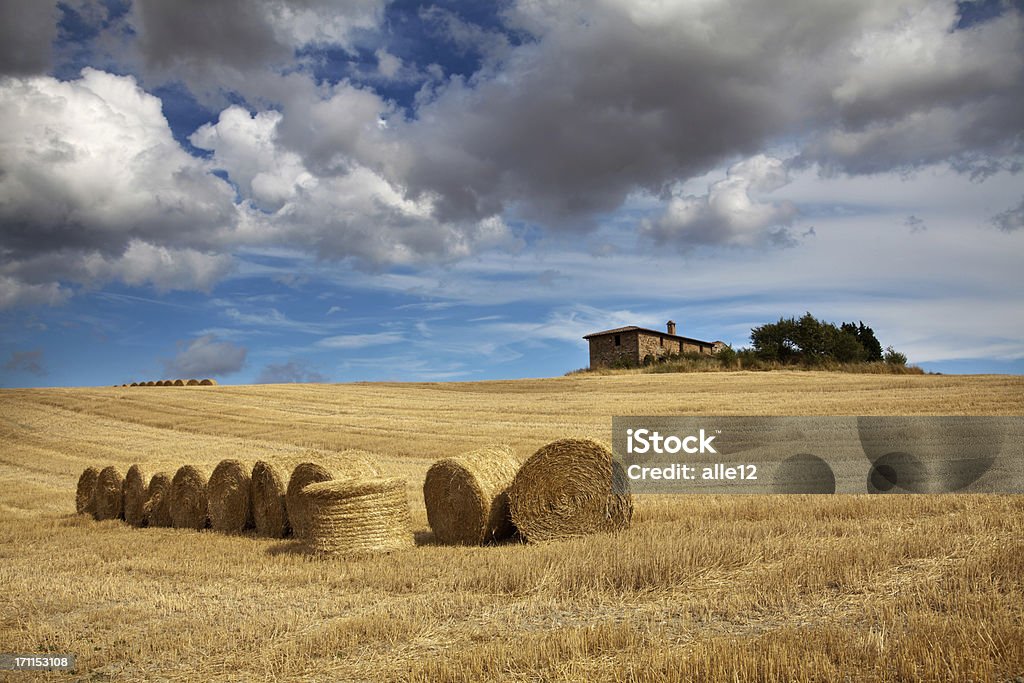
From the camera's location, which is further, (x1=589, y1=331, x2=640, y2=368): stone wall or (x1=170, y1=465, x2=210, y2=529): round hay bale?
(x1=589, y1=331, x2=640, y2=368): stone wall

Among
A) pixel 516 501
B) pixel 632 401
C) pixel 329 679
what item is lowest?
pixel 329 679

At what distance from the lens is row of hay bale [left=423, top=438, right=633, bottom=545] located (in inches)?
375

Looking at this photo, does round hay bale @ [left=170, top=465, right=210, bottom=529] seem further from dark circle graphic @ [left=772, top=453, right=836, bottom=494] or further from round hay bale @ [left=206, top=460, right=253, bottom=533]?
dark circle graphic @ [left=772, top=453, right=836, bottom=494]

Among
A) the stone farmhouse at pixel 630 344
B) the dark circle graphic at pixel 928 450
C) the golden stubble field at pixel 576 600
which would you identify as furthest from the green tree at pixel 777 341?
the golden stubble field at pixel 576 600

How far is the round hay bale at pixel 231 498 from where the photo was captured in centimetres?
1182

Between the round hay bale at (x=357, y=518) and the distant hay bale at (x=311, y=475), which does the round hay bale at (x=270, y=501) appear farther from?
the round hay bale at (x=357, y=518)

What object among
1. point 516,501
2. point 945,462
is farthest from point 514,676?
point 945,462

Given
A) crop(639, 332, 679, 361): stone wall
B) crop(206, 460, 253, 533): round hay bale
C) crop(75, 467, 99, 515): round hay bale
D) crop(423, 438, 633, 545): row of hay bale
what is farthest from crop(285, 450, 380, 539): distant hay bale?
crop(639, 332, 679, 361): stone wall

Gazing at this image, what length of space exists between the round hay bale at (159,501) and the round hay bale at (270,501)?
2.28m

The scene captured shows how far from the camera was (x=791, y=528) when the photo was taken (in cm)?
890

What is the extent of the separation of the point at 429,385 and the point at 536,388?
21.9ft

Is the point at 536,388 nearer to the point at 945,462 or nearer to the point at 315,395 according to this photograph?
the point at 315,395

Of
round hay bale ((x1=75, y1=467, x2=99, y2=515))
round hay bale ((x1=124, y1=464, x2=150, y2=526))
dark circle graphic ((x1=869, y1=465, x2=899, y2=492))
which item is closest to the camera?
dark circle graphic ((x1=869, y1=465, x2=899, y2=492))

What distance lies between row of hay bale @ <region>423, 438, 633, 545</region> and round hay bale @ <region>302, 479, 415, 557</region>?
79 centimetres
